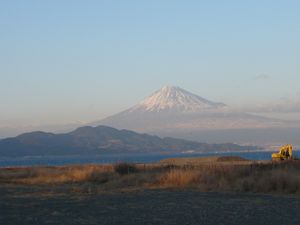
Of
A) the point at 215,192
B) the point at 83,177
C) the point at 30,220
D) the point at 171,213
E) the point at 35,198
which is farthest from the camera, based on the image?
the point at 83,177

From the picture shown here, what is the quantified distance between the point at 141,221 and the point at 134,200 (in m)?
7.90

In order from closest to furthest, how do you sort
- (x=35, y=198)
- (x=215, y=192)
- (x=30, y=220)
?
(x=30, y=220) < (x=35, y=198) < (x=215, y=192)

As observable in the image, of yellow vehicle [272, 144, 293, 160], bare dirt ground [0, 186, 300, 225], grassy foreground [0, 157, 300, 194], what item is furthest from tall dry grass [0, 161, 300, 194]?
yellow vehicle [272, 144, 293, 160]

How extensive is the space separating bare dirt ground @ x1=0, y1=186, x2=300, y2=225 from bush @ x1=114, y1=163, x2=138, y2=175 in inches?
553

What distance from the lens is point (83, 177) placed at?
4475cm

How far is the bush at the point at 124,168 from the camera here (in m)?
46.8

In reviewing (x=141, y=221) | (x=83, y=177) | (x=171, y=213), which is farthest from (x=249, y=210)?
(x=83, y=177)

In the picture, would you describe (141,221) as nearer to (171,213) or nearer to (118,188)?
(171,213)

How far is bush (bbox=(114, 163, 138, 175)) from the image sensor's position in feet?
153

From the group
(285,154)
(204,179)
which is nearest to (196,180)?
(204,179)

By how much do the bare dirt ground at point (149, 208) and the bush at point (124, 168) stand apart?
1405cm

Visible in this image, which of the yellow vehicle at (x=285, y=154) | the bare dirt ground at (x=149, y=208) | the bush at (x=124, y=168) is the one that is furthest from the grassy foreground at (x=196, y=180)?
the yellow vehicle at (x=285, y=154)

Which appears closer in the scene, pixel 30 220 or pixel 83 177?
pixel 30 220

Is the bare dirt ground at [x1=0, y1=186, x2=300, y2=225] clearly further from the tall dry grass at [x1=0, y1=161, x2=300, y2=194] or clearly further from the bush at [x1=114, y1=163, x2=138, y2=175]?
the bush at [x1=114, y1=163, x2=138, y2=175]
